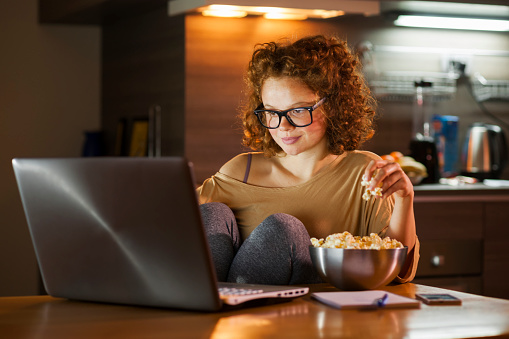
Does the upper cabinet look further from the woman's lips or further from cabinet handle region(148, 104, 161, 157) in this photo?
the woman's lips

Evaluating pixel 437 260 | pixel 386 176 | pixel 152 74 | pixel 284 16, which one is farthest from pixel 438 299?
pixel 152 74

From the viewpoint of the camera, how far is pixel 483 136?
3775 mm

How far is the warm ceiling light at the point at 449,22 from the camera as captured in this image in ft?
12.4

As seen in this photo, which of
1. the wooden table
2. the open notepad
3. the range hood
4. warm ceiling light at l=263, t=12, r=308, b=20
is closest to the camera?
the wooden table

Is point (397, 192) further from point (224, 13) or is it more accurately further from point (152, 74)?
point (152, 74)

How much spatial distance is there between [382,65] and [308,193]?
2.14 meters

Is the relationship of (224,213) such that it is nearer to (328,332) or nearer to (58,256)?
(58,256)

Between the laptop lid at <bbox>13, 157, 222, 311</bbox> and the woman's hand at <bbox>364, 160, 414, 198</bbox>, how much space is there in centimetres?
47

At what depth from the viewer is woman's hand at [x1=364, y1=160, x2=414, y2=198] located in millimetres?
1521

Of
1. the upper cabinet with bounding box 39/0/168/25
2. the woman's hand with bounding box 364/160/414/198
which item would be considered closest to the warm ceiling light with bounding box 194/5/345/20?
the upper cabinet with bounding box 39/0/168/25

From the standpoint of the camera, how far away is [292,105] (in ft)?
6.16

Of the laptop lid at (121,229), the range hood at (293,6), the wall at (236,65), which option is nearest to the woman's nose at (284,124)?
the laptop lid at (121,229)

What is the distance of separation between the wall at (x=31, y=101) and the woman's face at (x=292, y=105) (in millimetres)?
2511

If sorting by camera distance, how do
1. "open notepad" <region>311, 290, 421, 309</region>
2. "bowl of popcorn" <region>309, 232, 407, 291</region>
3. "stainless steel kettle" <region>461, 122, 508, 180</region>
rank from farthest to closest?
1. "stainless steel kettle" <region>461, 122, 508, 180</region>
2. "bowl of popcorn" <region>309, 232, 407, 291</region>
3. "open notepad" <region>311, 290, 421, 309</region>
